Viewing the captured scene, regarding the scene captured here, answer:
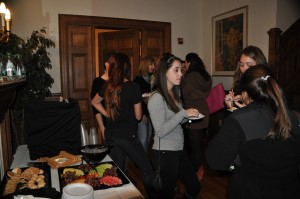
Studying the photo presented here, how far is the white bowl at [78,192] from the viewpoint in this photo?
1.00 m

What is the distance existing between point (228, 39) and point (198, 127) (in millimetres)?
2725

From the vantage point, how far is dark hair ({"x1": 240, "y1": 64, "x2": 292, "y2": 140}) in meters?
1.28

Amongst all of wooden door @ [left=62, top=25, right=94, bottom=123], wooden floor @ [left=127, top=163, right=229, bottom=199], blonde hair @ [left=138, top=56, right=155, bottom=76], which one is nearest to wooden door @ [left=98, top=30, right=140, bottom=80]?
wooden door @ [left=62, top=25, right=94, bottom=123]

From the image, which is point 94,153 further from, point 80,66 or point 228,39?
point 228,39

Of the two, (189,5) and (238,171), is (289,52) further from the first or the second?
(238,171)

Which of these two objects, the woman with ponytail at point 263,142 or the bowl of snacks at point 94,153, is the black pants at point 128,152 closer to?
the bowl of snacks at point 94,153

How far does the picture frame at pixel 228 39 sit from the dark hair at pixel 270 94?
3683 mm

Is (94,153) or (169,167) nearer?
(94,153)

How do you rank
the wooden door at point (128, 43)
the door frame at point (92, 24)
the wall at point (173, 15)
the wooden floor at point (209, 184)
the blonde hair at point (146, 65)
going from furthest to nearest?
the wooden door at point (128, 43)
the door frame at point (92, 24)
the wall at point (173, 15)
the blonde hair at point (146, 65)
the wooden floor at point (209, 184)

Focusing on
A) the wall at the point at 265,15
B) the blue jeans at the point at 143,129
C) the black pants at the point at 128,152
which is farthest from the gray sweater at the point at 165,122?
the wall at the point at 265,15

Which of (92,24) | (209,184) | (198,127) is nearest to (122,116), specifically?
(198,127)

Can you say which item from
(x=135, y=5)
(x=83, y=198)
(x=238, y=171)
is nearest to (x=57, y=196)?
(x=83, y=198)

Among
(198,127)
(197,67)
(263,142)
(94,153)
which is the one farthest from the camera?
(197,67)

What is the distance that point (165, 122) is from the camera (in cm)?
206
